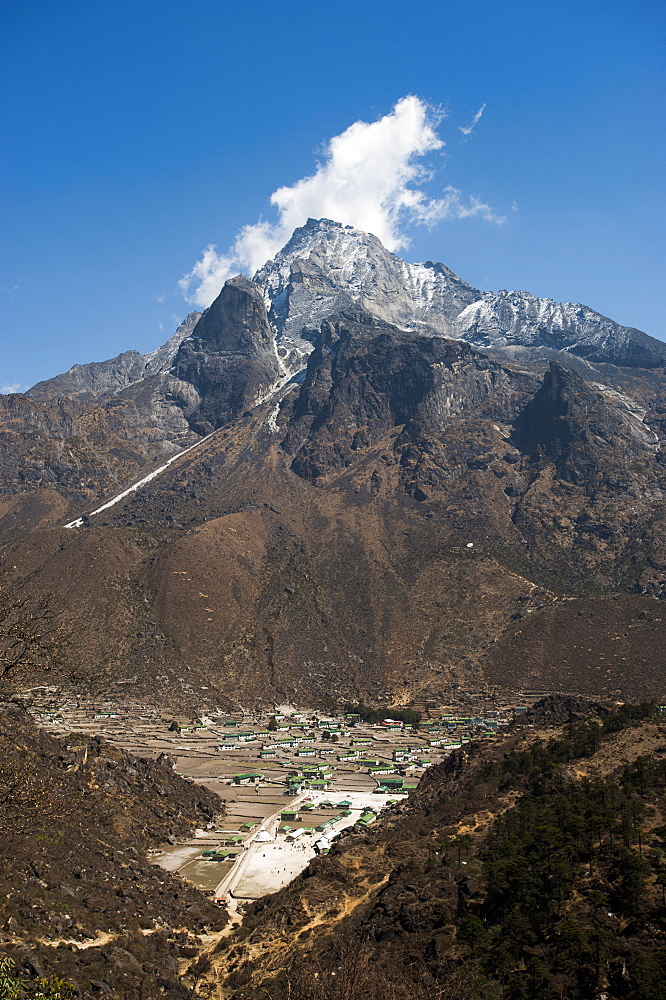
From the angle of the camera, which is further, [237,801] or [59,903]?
[237,801]

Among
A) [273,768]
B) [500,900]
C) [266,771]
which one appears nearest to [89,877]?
[500,900]

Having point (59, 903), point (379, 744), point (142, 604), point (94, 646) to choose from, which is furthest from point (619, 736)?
point (142, 604)

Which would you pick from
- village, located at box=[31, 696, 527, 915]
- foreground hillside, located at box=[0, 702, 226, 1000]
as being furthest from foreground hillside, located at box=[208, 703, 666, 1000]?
village, located at box=[31, 696, 527, 915]

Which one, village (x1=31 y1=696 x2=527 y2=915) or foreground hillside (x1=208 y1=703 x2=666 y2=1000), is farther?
village (x1=31 y1=696 x2=527 y2=915)

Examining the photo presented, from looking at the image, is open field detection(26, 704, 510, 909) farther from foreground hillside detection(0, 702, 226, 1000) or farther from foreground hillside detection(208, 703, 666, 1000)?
foreground hillside detection(208, 703, 666, 1000)

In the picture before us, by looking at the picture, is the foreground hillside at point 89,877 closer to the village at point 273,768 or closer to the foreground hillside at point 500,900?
the village at point 273,768

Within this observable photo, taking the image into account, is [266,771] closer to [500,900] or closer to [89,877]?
Result: [89,877]

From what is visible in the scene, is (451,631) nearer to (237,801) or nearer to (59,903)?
(237,801)
